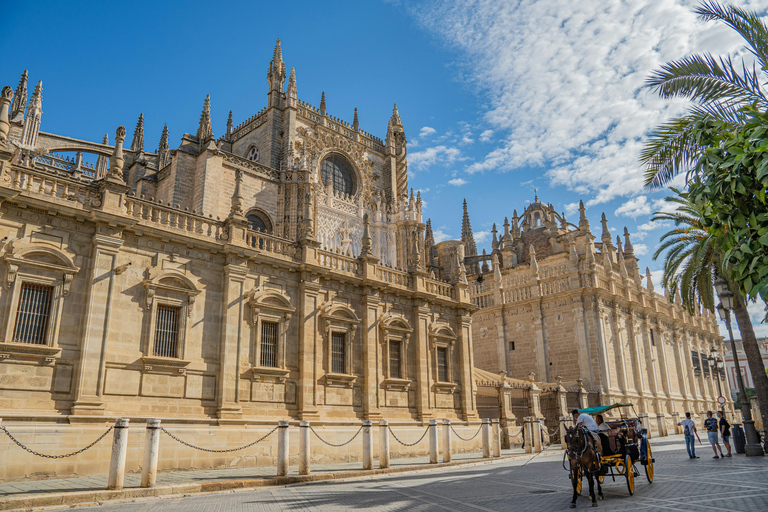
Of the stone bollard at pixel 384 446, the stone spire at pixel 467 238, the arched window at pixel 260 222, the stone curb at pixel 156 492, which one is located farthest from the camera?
the stone spire at pixel 467 238

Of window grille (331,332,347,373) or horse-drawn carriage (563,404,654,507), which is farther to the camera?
window grille (331,332,347,373)

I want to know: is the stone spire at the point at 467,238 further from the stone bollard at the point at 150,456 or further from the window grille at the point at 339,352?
the stone bollard at the point at 150,456

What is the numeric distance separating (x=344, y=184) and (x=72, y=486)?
106 ft

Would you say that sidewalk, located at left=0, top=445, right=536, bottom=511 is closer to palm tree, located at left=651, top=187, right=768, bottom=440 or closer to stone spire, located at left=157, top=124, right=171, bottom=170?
palm tree, located at left=651, top=187, right=768, bottom=440

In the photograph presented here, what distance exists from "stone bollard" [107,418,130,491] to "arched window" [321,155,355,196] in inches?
1167

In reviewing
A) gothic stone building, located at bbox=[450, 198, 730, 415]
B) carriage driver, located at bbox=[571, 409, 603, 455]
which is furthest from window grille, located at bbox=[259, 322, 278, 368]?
gothic stone building, located at bbox=[450, 198, 730, 415]

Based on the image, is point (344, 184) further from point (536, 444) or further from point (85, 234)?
point (85, 234)

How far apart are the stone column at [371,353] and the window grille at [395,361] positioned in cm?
81

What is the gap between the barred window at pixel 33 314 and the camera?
39.6ft

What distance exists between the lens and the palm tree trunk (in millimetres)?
18797

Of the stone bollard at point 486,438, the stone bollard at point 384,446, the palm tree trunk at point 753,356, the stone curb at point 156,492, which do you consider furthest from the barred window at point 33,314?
the palm tree trunk at point 753,356

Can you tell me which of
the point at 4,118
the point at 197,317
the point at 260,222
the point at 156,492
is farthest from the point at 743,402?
the point at 260,222

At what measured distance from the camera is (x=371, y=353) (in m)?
19.1

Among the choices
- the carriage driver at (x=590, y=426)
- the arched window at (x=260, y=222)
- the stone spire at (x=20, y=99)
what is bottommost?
the carriage driver at (x=590, y=426)
